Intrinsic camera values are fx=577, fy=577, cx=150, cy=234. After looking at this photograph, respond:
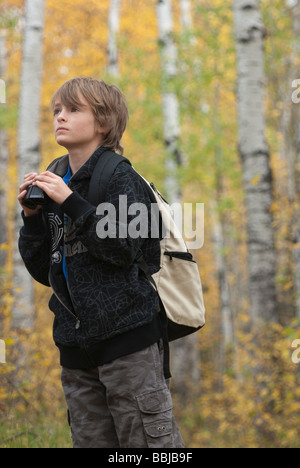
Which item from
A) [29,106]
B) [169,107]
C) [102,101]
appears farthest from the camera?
[169,107]

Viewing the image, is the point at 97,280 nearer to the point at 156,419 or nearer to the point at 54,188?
the point at 54,188

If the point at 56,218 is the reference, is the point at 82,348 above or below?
below

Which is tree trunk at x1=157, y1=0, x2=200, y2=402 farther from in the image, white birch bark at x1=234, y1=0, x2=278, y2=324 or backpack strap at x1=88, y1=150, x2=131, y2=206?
backpack strap at x1=88, y1=150, x2=131, y2=206

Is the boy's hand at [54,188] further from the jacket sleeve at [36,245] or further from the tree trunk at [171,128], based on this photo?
the tree trunk at [171,128]

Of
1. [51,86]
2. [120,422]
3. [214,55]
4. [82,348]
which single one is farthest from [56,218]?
[51,86]

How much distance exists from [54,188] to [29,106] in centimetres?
583

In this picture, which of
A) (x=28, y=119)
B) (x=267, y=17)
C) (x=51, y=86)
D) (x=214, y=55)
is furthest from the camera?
(x=51, y=86)

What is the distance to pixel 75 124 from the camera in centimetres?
244

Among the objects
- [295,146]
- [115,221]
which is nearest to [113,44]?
[295,146]

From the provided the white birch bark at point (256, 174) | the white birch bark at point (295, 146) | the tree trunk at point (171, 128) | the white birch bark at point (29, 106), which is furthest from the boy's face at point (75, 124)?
the tree trunk at point (171, 128)
